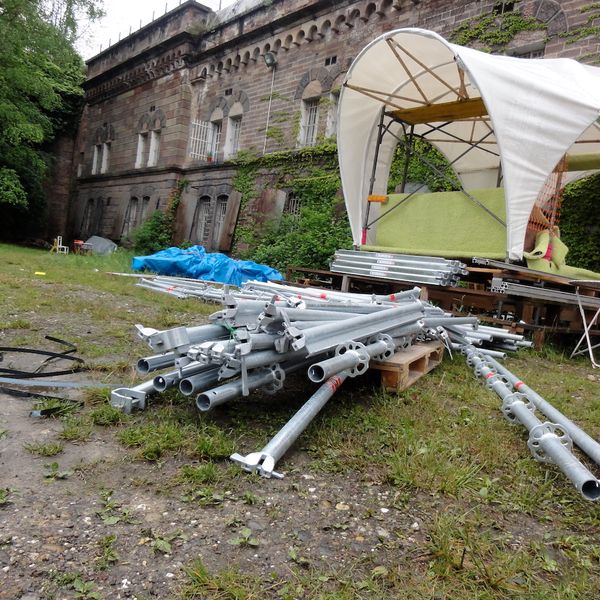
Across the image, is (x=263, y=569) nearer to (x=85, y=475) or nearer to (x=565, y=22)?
(x=85, y=475)

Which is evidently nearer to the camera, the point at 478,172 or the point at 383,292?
the point at 383,292

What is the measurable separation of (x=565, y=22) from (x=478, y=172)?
3.60 m

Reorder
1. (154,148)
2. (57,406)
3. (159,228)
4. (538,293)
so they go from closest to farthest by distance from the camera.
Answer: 1. (57,406)
2. (538,293)
3. (159,228)
4. (154,148)

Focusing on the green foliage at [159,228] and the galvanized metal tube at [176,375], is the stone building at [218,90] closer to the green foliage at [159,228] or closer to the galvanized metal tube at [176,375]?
the green foliage at [159,228]

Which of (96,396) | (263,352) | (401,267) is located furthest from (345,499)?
(401,267)

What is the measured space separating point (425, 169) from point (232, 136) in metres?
9.43

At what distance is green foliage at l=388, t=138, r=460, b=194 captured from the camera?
12094 millimetres

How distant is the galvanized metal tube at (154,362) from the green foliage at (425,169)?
32.4 ft

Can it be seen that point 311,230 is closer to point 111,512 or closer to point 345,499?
point 345,499

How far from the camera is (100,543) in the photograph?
203cm

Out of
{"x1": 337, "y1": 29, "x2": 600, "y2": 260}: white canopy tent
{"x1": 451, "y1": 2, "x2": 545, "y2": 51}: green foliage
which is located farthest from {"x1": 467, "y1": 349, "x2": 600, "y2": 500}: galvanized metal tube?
{"x1": 451, "y1": 2, "x2": 545, "y2": 51}: green foliage

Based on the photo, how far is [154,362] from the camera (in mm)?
3354

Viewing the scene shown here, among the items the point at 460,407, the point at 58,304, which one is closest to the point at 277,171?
the point at 58,304

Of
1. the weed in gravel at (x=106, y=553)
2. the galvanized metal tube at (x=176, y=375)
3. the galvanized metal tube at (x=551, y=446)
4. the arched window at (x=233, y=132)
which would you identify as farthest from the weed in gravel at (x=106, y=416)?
the arched window at (x=233, y=132)
